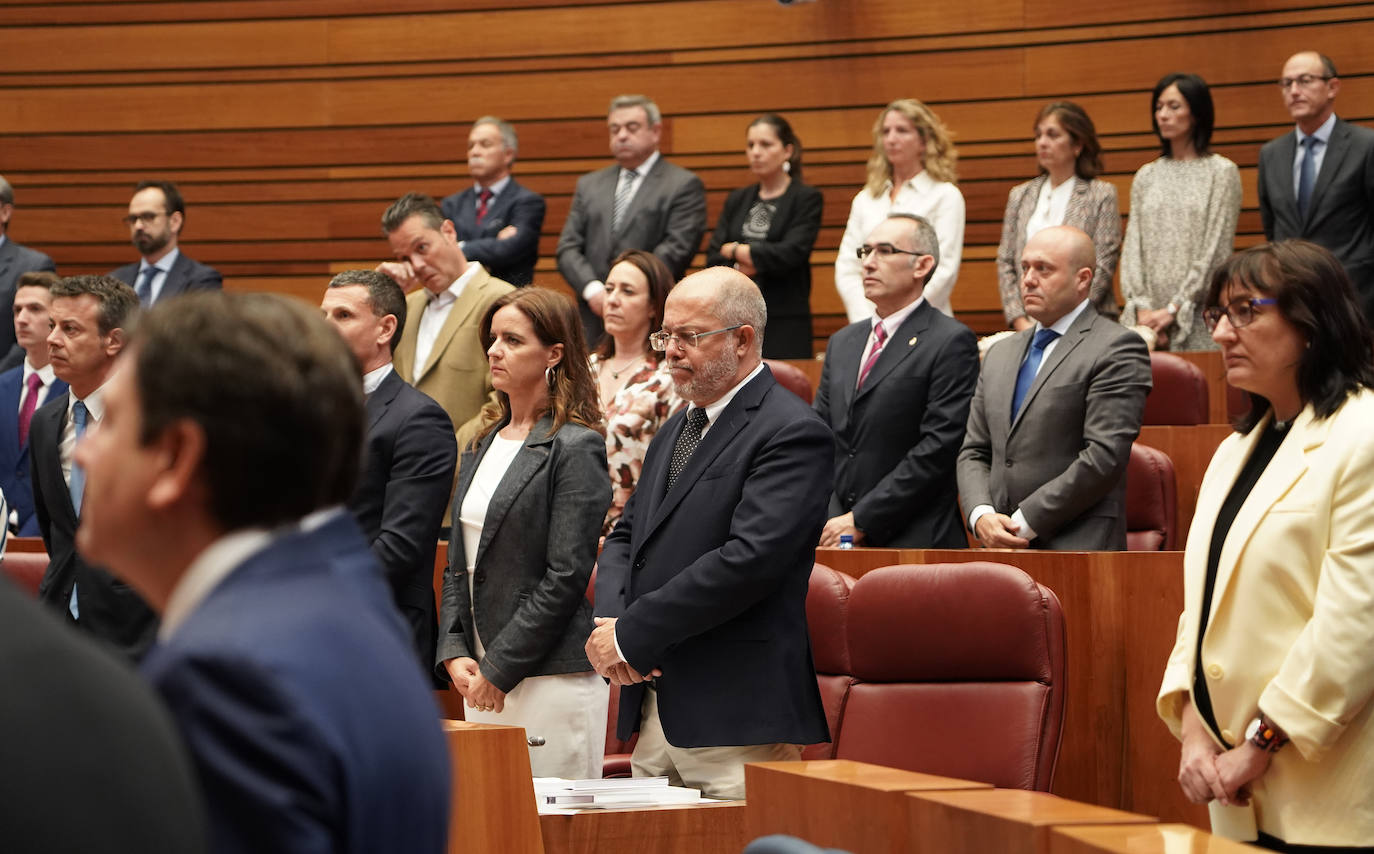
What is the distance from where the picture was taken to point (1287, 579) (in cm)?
208

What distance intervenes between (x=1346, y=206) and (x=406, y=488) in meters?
3.38

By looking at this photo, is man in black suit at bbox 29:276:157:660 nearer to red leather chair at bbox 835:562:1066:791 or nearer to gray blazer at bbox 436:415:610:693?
gray blazer at bbox 436:415:610:693

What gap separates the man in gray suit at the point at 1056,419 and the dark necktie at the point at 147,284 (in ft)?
10.5

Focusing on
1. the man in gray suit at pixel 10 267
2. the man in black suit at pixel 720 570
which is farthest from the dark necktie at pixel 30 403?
the man in black suit at pixel 720 570

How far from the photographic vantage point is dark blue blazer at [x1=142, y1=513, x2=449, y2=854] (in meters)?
0.85

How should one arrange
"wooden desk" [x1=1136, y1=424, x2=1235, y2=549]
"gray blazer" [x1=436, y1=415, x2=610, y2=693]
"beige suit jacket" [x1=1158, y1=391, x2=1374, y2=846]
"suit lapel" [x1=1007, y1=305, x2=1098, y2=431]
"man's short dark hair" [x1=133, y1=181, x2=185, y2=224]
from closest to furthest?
"beige suit jacket" [x1=1158, y1=391, x2=1374, y2=846] < "gray blazer" [x1=436, y1=415, x2=610, y2=693] < "suit lapel" [x1=1007, y1=305, x2=1098, y2=431] < "wooden desk" [x1=1136, y1=424, x2=1235, y2=549] < "man's short dark hair" [x1=133, y1=181, x2=185, y2=224]

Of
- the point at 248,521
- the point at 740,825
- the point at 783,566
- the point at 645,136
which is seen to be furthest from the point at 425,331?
the point at 248,521

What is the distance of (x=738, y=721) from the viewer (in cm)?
246

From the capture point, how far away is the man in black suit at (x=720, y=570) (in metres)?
2.46

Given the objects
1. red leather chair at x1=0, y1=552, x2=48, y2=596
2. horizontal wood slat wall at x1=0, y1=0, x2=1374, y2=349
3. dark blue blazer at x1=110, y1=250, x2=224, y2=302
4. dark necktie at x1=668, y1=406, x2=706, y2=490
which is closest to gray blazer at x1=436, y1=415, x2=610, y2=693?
dark necktie at x1=668, y1=406, x2=706, y2=490

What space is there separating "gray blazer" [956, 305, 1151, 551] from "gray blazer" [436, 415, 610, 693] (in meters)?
1.07

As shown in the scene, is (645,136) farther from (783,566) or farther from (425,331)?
(783,566)

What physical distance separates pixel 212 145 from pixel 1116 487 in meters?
4.89

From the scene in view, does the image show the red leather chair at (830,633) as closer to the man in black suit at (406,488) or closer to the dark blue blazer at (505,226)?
the man in black suit at (406,488)
